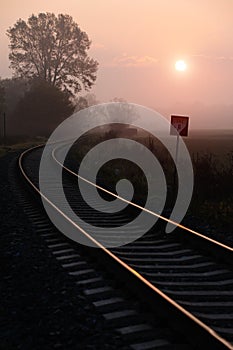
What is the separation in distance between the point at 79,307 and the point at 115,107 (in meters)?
A: 68.6

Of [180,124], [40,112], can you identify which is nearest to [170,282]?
[180,124]

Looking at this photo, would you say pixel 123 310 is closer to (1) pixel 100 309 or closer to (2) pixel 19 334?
(1) pixel 100 309

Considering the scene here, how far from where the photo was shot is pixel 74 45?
64.5 meters

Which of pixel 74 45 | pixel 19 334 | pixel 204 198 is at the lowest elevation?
pixel 19 334

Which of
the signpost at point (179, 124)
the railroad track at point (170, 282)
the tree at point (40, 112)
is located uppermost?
the tree at point (40, 112)

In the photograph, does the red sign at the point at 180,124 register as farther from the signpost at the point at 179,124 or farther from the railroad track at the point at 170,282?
the railroad track at the point at 170,282

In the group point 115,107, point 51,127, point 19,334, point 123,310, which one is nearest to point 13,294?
point 19,334

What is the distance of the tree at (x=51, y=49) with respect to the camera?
6347cm

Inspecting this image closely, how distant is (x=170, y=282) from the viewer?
5.74 m

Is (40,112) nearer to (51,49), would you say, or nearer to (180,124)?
(51,49)

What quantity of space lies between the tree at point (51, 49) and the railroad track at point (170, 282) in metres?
58.8

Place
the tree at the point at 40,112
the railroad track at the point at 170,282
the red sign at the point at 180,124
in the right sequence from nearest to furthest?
1. the railroad track at the point at 170,282
2. the red sign at the point at 180,124
3. the tree at the point at 40,112

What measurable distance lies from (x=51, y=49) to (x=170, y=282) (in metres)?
62.1

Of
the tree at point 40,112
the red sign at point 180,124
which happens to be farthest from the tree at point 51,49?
the red sign at point 180,124
